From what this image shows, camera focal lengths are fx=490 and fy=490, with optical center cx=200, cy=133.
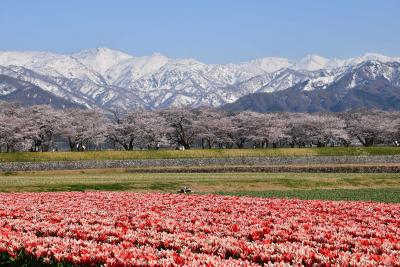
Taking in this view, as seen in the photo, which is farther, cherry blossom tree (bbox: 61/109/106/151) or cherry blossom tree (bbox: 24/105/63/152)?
cherry blossom tree (bbox: 61/109/106/151)

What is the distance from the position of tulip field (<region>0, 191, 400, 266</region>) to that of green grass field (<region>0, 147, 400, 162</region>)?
64.1 m

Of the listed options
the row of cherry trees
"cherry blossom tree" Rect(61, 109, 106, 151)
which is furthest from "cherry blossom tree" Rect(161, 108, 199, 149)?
"cherry blossom tree" Rect(61, 109, 106, 151)

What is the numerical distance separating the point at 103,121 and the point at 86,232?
140405 mm

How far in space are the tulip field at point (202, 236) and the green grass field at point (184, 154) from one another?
64.1 m

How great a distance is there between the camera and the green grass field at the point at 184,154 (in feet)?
268

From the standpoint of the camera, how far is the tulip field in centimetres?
908

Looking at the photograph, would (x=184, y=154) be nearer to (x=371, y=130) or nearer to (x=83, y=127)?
(x=83, y=127)

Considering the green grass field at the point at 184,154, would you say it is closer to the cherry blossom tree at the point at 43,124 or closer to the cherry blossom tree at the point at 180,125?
the cherry blossom tree at the point at 43,124

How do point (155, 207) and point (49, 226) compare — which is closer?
point (49, 226)

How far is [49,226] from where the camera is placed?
13648 millimetres

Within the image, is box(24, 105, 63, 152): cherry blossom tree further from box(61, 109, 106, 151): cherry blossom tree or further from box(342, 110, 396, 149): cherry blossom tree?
box(342, 110, 396, 149): cherry blossom tree

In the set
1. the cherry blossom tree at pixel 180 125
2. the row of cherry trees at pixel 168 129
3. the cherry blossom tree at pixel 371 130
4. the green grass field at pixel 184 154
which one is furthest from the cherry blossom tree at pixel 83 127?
the cherry blossom tree at pixel 371 130

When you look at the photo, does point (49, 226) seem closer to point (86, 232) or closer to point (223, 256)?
point (86, 232)

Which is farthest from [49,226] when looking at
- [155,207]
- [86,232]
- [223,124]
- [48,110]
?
[223,124]
